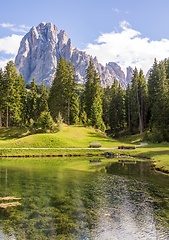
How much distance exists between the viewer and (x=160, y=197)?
11.7m

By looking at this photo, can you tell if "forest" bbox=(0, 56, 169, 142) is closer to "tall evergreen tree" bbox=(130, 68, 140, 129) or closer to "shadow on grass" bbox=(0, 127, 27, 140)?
"tall evergreen tree" bbox=(130, 68, 140, 129)

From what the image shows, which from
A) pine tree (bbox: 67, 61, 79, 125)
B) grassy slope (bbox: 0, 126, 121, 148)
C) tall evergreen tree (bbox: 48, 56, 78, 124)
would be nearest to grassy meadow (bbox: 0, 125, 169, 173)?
grassy slope (bbox: 0, 126, 121, 148)

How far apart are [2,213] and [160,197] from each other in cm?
864

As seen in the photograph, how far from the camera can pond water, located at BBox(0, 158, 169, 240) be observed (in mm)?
7566

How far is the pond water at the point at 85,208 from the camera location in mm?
7566

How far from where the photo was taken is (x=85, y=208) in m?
10.1

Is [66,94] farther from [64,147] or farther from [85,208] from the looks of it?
[85,208]

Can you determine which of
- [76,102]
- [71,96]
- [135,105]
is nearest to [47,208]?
[71,96]

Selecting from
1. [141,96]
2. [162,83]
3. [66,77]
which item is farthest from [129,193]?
[141,96]

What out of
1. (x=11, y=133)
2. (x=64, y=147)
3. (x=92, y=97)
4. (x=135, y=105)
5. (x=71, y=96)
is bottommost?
(x=64, y=147)

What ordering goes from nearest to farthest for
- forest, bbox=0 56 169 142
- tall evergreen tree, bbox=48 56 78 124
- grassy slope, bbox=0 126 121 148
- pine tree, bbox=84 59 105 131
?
grassy slope, bbox=0 126 121 148, forest, bbox=0 56 169 142, tall evergreen tree, bbox=48 56 78 124, pine tree, bbox=84 59 105 131

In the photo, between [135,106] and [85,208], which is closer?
[85,208]

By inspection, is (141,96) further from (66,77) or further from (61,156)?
(61,156)

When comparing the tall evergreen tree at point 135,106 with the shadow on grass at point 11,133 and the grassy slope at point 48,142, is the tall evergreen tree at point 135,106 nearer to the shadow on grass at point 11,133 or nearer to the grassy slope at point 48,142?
the grassy slope at point 48,142
